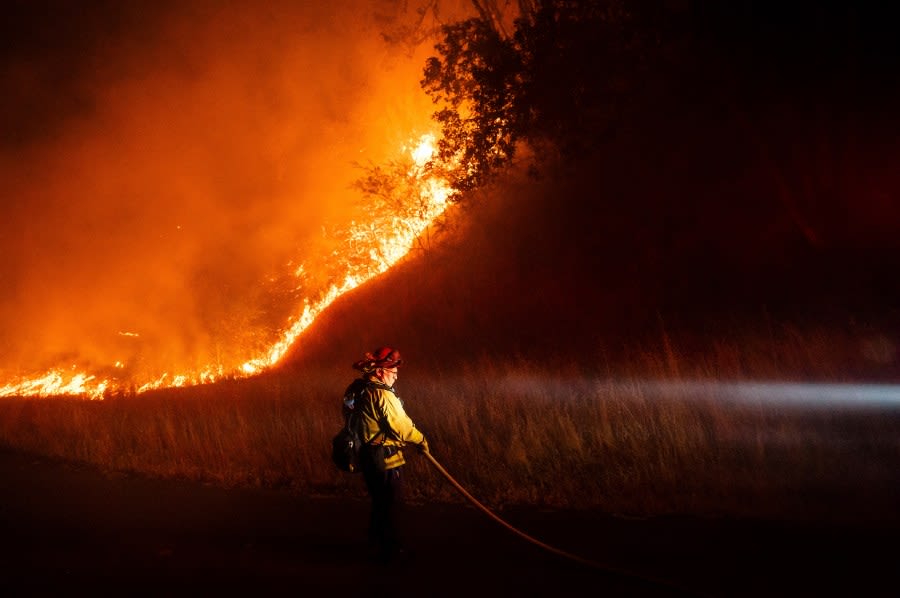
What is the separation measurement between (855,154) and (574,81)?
503cm

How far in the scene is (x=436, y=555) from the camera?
197 inches

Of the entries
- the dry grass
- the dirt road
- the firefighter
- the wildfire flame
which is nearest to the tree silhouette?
the dry grass

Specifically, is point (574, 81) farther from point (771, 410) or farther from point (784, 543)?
point (784, 543)

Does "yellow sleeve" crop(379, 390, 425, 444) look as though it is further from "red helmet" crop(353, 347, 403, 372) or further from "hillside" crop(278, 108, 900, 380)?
"hillside" crop(278, 108, 900, 380)

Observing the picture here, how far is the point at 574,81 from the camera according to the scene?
11.7 metres

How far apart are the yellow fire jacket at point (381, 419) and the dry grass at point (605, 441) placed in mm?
2060

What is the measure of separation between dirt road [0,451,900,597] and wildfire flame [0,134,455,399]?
13757 millimetres

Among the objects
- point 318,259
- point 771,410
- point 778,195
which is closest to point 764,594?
point 771,410

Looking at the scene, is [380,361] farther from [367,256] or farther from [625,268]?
[367,256]

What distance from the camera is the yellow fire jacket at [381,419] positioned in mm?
4598

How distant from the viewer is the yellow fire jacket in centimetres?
460

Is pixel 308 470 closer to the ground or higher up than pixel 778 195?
closer to the ground

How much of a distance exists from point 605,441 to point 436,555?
10.2ft

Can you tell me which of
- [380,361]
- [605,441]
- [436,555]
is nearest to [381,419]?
[380,361]
